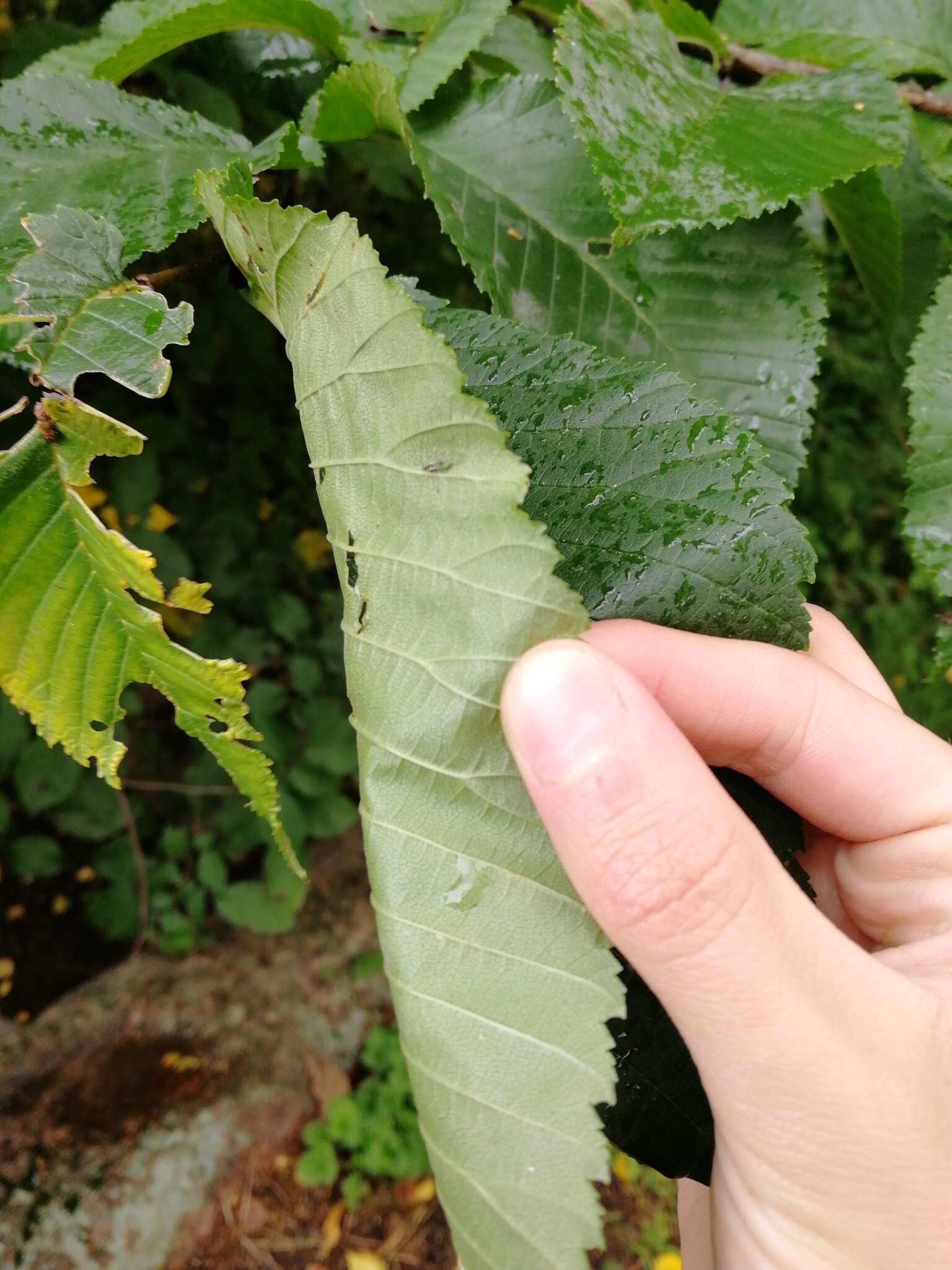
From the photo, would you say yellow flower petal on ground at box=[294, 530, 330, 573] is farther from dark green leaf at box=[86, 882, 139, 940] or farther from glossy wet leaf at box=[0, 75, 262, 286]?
glossy wet leaf at box=[0, 75, 262, 286]

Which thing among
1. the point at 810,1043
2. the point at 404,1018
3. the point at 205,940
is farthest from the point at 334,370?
the point at 205,940

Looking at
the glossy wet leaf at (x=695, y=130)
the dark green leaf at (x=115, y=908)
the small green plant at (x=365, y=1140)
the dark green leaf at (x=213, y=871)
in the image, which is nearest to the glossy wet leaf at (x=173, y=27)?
the glossy wet leaf at (x=695, y=130)

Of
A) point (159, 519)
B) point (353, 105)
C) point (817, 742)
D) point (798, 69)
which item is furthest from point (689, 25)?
point (159, 519)

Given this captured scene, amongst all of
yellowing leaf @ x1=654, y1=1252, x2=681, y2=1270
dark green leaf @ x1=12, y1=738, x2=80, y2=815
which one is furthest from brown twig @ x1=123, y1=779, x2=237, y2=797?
yellowing leaf @ x1=654, y1=1252, x2=681, y2=1270

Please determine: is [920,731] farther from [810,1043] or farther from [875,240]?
[875,240]

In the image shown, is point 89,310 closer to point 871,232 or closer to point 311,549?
point 871,232

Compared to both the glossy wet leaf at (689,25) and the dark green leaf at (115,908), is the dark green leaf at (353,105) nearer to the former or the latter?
the glossy wet leaf at (689,25)
